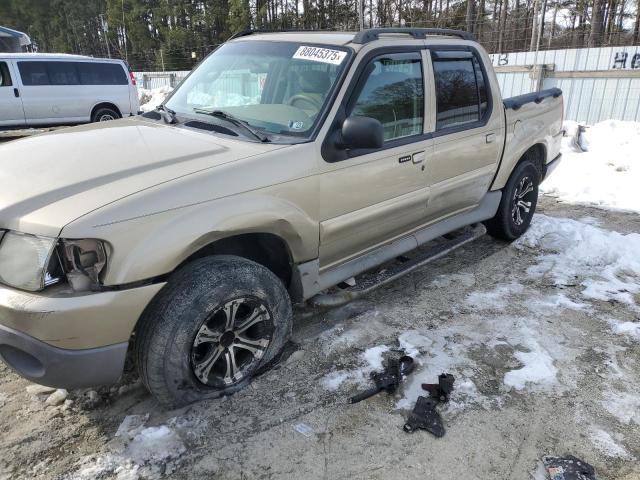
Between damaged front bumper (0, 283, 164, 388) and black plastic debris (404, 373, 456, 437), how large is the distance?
147 centimetres

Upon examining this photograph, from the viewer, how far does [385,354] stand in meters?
3.20

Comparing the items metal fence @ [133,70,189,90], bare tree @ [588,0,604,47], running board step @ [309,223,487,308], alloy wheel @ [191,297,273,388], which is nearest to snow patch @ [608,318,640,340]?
running board step @ [309,223,487,308]

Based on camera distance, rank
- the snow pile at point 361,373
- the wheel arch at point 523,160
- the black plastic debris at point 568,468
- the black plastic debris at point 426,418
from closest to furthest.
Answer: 1. the black plastic debris at point 568,468
2. the black plastic debris at point 426,418
3. the snow pile at point 361,373
4. the wheel arch at point 523,160

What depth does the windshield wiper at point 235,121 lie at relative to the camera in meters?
2.90

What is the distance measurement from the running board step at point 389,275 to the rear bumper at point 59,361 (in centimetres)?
141

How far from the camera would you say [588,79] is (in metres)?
12.5

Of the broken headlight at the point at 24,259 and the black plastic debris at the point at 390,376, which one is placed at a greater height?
the broken headlight at the point at 24,259

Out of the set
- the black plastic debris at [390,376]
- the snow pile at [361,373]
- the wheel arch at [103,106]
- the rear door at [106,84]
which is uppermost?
the rear door at [106,84]

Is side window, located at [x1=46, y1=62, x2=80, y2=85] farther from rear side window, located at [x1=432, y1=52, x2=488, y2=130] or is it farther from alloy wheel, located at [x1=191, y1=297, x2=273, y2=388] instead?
alloy wheel, located at [x1=191, y1=297, x2=273, y2=388]

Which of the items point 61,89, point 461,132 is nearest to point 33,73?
point 61,89

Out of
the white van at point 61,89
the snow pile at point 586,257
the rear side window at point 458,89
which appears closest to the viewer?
the rear side window at point 458,89

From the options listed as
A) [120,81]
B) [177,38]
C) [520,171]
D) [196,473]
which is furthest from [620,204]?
[177,38]

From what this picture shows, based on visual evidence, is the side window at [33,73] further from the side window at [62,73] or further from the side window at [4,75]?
the side window at [4,75]

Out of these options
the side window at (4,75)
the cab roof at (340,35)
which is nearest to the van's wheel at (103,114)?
the side window at (4,75)
